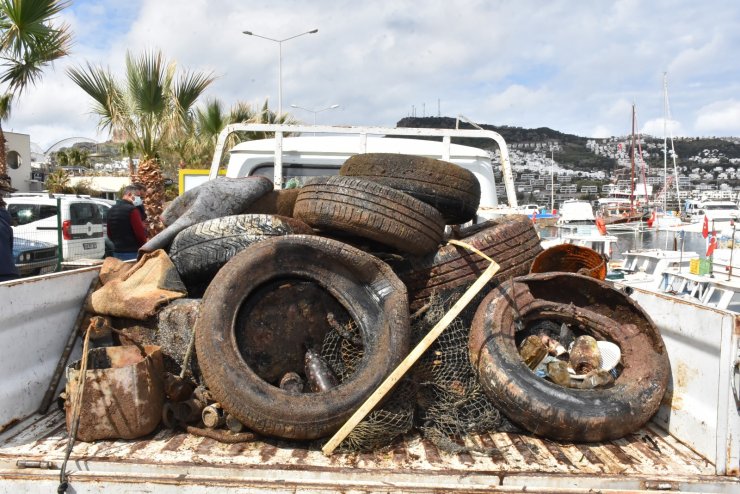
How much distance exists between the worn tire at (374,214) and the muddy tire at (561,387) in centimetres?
52

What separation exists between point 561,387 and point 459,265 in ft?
2.88

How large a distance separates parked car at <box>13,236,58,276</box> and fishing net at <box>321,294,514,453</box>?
969 centimetres

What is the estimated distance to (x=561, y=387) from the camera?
2857 mm

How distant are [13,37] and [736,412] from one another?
12655 mm

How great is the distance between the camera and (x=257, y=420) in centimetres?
259

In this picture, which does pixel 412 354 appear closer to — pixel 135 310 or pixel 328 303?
pixel 328 303

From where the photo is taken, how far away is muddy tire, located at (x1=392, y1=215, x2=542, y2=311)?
339cm

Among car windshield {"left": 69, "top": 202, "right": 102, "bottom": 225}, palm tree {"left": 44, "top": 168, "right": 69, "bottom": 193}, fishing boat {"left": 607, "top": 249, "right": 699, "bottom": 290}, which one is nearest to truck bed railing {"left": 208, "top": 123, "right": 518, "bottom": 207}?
fishing boat {"left": 607, "top": 249, "right": 699, "bottom": 290}

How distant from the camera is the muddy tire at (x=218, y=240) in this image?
3.46 metres

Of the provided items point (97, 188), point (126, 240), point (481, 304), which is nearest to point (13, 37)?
point (126, 240)

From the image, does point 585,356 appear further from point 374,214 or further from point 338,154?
point 338,154

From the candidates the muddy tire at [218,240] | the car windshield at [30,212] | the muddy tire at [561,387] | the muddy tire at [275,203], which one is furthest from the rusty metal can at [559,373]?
the car windshield at [30,212]

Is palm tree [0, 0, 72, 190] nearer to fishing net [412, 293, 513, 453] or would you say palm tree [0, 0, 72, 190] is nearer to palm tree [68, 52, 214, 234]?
palm tree [68, 52, 214, 234]

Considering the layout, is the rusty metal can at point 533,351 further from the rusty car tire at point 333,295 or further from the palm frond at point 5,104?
the palm frond at point 5,104
